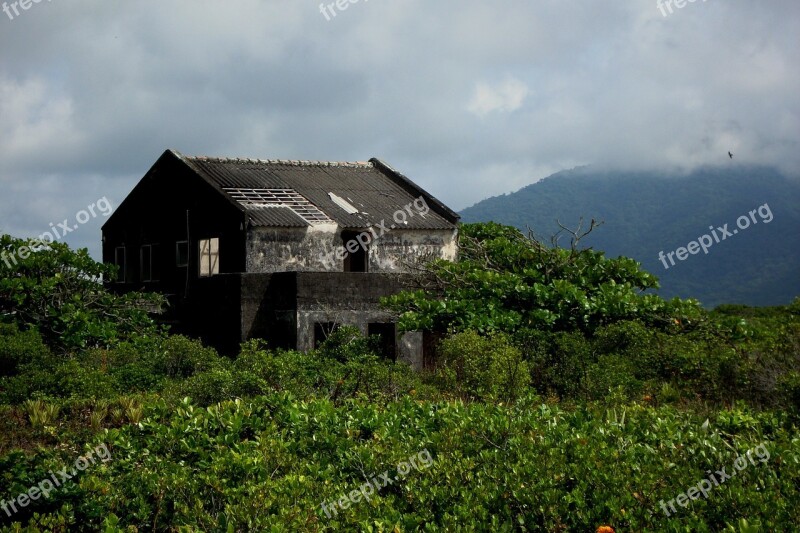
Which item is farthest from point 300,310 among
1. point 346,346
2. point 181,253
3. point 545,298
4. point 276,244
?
point 181,253

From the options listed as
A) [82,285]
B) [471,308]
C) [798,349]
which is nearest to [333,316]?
[471,308]

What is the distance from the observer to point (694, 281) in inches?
5482

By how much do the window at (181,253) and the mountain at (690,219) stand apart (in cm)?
10046

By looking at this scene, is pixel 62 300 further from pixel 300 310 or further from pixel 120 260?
pixel 120 260

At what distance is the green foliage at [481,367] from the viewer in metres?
14.3

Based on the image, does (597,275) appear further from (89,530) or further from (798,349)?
(89,530)

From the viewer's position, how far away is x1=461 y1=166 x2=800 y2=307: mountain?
A: 138 metres

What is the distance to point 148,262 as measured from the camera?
3012 cm

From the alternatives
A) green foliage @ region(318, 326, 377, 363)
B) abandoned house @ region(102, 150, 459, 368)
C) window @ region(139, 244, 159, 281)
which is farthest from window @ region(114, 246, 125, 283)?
green foliage @ region(318, 326, 377, 363)

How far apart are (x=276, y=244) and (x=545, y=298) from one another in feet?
31.4

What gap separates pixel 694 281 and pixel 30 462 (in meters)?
139

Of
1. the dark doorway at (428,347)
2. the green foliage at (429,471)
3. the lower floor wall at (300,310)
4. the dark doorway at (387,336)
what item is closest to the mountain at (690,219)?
the dark doorway at (428,347)

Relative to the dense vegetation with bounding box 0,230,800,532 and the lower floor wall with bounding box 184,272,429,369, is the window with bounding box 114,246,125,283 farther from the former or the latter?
the dense vegetation with bounding box 0,230,800,532

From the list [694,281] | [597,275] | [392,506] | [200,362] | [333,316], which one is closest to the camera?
[392,506]
